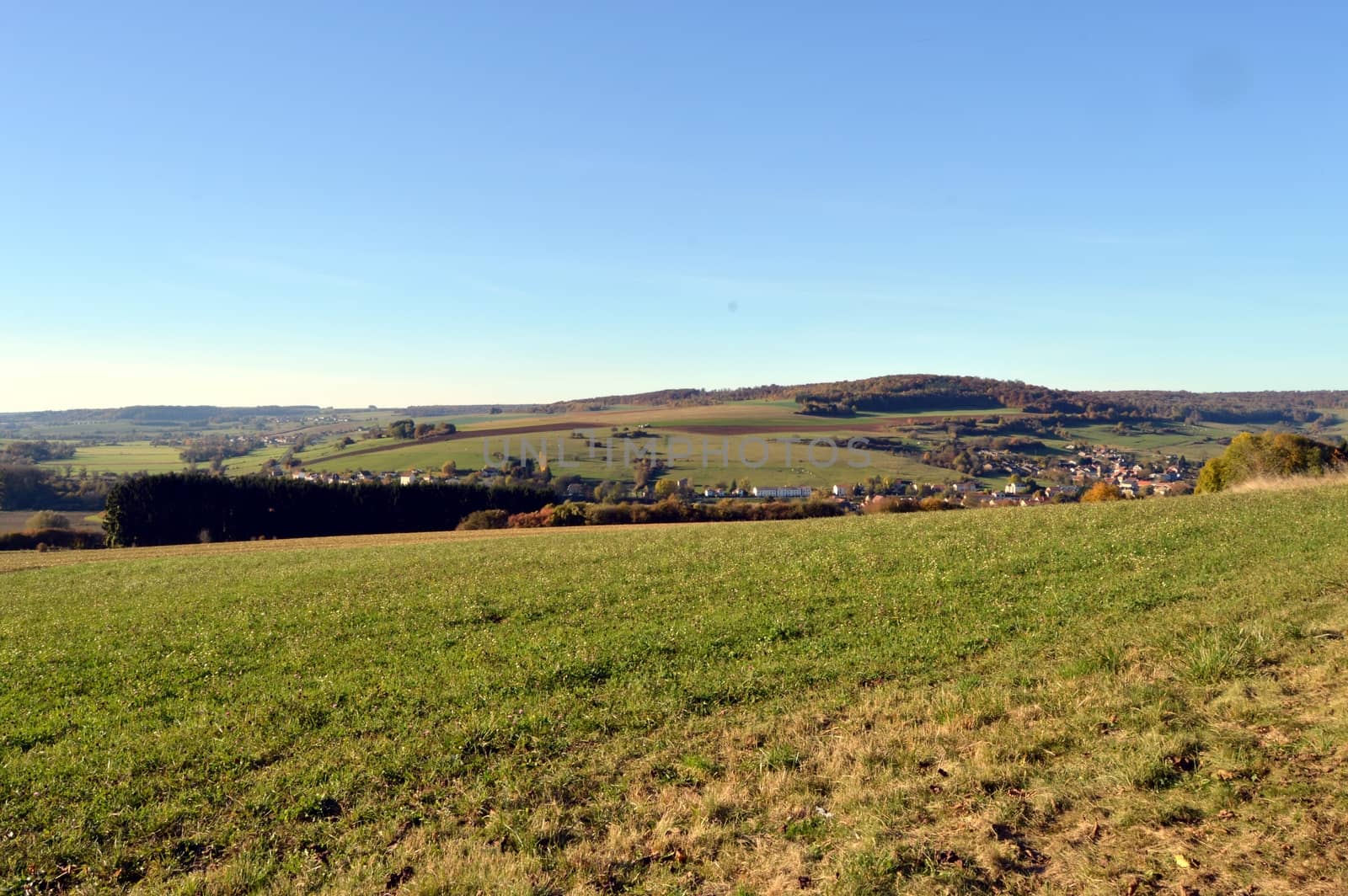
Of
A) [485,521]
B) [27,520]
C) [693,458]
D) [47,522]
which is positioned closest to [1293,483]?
[485,521]

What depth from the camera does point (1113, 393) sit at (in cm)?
16788

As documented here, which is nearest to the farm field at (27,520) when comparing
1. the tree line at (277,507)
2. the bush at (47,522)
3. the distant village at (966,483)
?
the bush at (47,522)

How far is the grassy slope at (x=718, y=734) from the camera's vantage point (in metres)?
6.61

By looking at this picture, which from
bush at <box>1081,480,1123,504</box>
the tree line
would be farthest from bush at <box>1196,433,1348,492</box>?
the tree line

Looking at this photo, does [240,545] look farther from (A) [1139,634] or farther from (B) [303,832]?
(A) [1139,634]

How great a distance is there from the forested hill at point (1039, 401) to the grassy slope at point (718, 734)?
13314 cm

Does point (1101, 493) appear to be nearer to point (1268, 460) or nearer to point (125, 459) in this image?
point (1268, 460)

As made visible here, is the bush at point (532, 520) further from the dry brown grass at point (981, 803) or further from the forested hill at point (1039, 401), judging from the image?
the forested hill at point (1039, 401)

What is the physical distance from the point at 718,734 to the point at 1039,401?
506 feet

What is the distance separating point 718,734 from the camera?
31.9ft

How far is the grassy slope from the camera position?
661 cm

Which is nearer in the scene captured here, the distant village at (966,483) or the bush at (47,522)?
the bush at (47,522)

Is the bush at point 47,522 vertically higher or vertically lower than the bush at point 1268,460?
A: lower

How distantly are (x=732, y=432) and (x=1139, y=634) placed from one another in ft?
355
